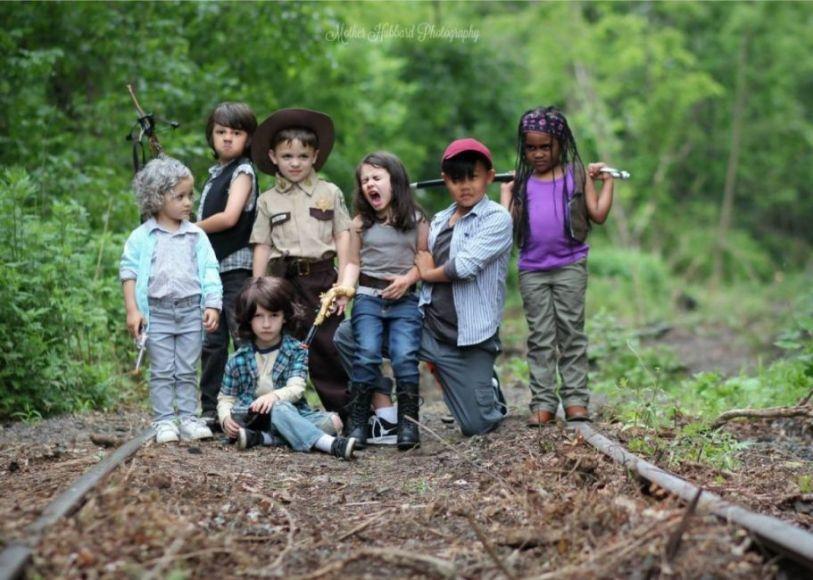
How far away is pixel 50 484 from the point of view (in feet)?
16.7

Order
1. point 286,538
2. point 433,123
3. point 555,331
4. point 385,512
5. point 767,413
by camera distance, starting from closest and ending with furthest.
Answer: point 286,538
point 385,512
point 767,413
point 555,331
point 433,123

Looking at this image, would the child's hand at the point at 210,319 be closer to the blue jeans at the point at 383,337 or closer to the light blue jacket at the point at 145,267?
the light blue jacket at the point at 145,267

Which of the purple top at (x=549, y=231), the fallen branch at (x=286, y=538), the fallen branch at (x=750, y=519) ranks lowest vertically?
the fallen branch at (x=286, y=538)

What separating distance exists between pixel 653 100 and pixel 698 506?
28223mm

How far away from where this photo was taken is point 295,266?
24.4 feet

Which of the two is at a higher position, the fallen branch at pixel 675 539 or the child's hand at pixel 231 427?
the fallen branch at pixel 675 539

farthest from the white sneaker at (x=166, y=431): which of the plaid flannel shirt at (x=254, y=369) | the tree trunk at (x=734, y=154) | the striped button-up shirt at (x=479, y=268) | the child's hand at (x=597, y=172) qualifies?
the tree trunk at (x=734, y=154)

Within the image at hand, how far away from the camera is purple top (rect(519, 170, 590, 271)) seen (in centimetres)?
714

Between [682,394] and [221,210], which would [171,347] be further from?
[682,394]

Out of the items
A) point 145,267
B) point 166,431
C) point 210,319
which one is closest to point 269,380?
point 210,319

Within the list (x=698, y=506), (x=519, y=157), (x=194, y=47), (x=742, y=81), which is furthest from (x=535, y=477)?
(x=742, y=81)

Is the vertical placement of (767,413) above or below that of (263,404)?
below

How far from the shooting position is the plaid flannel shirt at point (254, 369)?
6918 millimetres

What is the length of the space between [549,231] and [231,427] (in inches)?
98.4
